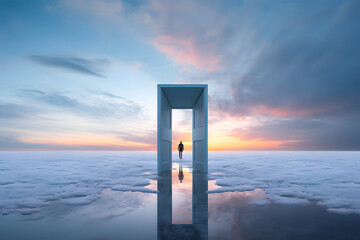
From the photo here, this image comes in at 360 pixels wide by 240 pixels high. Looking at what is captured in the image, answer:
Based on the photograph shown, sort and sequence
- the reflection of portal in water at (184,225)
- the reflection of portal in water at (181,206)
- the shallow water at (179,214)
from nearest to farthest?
the reflection of portal in water at (184,225)
the shallow water at (179,214)
the reflection of portal in water at (181,206)

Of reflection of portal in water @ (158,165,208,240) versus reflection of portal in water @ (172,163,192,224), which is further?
reflection of portal in water @ (172,163,192,224)

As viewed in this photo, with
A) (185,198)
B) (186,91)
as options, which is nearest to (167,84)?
(186,91)

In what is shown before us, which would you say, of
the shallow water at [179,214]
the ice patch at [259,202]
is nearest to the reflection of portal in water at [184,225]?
the shallow water at [179,214]

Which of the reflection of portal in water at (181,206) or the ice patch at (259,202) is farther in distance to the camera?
the ice patch at (259,202)

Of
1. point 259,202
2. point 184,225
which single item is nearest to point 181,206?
point 184,225

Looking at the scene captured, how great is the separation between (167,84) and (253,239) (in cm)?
1073


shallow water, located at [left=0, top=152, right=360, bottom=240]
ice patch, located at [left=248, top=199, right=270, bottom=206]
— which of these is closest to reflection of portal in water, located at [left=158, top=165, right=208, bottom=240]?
shallow water, located at [left=0, top=152, right=360, bottom=240]

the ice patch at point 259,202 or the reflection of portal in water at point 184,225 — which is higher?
the reflection of portal in water at point 184,225

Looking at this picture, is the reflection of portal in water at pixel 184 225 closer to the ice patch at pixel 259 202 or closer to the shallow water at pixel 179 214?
the shallow water at pixel 179 214

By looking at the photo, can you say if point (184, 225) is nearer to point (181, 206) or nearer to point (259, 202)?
point (181, 206)

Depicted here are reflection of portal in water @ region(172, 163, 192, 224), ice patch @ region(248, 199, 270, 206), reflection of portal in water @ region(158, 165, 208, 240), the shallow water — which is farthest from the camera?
ice patch @ region(248, 199, 270, 206)

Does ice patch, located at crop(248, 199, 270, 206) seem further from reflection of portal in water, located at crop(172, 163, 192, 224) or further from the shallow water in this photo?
reflection of portal in water, located at crop(172, 163, 192, 224)

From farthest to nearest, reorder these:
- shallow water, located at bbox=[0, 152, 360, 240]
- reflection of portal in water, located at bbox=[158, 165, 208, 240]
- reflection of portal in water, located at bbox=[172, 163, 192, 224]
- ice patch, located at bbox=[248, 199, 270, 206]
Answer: ice patch, located at bbox=[248, 199, 270, 206]
reflection of portal in water, located at bbox=[172, 163, 192, 224]
shallow water, located at bbox=[0, 152, 360, 240]
reflection of portal in water, located at bbox=[158, 165, 208, 240]

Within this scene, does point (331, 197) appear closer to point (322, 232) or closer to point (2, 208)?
point (322, 232)
